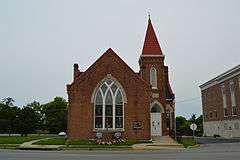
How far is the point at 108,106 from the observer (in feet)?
117

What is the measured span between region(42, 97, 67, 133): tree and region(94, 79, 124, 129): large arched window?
52.9 m

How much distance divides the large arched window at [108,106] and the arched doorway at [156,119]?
24.3 ft

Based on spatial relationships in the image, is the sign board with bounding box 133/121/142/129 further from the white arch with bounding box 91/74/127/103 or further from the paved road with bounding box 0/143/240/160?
the paved road with bounding box 0/143/240/160

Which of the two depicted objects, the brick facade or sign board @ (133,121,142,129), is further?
the brick facade

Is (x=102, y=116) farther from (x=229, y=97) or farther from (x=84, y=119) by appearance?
(x=229, y=97)

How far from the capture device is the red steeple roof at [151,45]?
44906mm

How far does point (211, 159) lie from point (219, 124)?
55542mm

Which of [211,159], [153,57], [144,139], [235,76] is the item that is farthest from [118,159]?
[235,76]

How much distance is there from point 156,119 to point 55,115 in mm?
54209

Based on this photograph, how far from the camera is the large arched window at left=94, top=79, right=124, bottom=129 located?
35.5 metres

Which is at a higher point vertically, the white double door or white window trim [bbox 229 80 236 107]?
white window trim [bbox 229 80 236 107]

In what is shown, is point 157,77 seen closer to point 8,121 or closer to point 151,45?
point 151,45

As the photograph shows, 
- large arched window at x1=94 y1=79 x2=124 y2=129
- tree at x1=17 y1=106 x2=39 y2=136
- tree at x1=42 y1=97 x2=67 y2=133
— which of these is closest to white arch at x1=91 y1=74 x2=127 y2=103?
large arched window at x1=94 y1=79 x2=124 y2=129

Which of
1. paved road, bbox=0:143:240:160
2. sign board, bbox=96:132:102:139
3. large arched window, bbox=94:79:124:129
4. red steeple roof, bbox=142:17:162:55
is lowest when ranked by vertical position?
paved road, bbox=0:143:240:160
